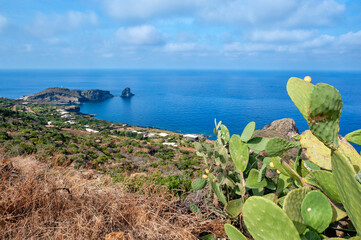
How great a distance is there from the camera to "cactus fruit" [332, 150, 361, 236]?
546mm

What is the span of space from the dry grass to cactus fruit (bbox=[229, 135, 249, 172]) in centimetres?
75

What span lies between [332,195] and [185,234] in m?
1.27

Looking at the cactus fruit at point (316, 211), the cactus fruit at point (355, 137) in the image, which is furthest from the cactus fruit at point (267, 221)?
the cactus fruit at point (355, 137)

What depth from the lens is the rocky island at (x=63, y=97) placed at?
73.6 m

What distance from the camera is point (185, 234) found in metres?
1.80

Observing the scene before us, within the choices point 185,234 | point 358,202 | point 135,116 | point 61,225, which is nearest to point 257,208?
point 358,202

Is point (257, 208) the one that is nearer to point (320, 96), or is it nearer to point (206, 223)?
point (320, 96)

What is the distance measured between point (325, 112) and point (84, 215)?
6.40ft

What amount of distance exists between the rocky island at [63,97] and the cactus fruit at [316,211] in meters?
82.7

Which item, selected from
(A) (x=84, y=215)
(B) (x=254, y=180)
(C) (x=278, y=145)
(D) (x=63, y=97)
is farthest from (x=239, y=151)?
(D) (x=63, y=97)

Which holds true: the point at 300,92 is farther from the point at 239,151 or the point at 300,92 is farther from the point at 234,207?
the point at 234,207

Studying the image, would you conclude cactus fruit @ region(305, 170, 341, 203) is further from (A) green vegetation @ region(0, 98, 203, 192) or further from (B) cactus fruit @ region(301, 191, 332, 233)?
(A) green vegetation @ region(0, 98, 203, 192)

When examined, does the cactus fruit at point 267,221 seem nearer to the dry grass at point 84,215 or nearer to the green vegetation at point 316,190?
the green vegetation at point 316,190

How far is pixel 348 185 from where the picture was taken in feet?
1.88
